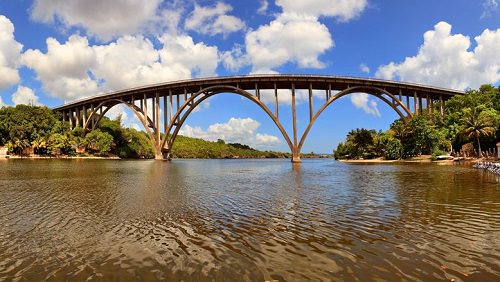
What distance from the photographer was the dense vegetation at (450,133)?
50594 millimetres

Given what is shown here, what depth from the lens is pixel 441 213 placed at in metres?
10.4

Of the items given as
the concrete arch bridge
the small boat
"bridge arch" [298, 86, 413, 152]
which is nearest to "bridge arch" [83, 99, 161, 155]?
the concrete arch bridge

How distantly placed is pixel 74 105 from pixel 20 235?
9749 centimetres

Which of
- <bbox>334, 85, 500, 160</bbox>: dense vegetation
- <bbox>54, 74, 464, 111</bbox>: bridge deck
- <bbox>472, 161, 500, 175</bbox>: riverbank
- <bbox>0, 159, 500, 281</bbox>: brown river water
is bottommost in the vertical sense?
<bbox>0, 159, 500, 281</bbox>: brown river water

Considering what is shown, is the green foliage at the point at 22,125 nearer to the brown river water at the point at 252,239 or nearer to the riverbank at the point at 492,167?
the brown river water at the point at 252,239

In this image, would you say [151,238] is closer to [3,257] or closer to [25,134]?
[3,257]

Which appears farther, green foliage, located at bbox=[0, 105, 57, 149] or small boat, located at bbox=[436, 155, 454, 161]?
green foliage, located at bbox=[0, 105, 57, 149]

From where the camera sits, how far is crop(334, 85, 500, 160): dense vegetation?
166 feet

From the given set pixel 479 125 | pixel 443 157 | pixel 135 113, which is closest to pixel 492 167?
pixel 479 125

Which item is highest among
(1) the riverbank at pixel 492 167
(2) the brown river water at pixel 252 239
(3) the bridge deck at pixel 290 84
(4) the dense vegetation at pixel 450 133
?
(3) the bridge deck at pixel 290 84

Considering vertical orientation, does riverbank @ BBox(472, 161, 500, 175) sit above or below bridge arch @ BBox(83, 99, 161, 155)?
below

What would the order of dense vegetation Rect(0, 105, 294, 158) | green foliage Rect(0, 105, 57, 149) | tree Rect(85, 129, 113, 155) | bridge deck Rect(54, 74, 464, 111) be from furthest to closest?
tree Rect(85, 129, 113, 155), dense vegetation Rect(0, 105, 294, 158), green foliage Rect(0, 105, 57, 149), bridge deck Rect(54, 74, 464, 111)

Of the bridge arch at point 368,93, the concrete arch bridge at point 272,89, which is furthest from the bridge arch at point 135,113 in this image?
the bridge arch at point 368,93

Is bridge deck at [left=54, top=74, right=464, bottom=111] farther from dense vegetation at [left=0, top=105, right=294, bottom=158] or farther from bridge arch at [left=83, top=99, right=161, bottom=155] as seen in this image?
dense vegetation at [left=0, top=105, right=294, bottom=158]
